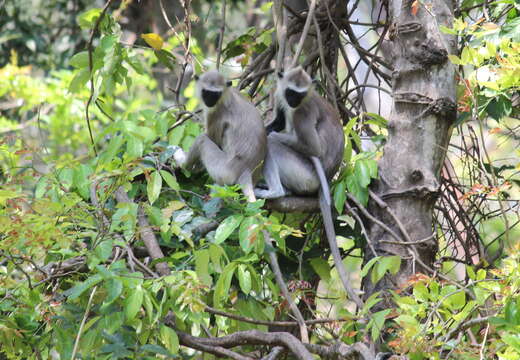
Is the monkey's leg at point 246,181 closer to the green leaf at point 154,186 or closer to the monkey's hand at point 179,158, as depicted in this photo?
the monkey's hand at point 179,158

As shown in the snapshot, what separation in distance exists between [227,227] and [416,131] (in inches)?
47.7

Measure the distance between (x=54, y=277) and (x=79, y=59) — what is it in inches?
59.7

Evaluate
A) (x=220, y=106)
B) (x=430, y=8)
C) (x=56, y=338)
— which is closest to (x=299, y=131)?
(x=220, y=106)

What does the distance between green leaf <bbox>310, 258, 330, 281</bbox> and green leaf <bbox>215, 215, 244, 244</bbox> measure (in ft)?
3.27

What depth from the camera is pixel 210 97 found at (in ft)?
14.2

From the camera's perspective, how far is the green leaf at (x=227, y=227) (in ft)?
10.3

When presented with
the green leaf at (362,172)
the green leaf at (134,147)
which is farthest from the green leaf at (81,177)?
the green leaf at (362,172)

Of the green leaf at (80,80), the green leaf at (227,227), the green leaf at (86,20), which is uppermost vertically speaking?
the green leaf at (86,20)

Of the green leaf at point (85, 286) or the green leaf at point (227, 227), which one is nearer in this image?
the green leaf at point (85, 286)

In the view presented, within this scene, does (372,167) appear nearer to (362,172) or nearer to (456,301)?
(362,172)

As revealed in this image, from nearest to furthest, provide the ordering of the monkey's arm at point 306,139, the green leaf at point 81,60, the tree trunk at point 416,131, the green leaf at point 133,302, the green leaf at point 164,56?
the green leaf at point 133,302 → the tree trunk at point 416,131 → the green leaf at point 81,60 → the monkey's arm at point 306,139 → the green leaf at point 164,56

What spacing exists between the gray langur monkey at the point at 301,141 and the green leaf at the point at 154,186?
3.22 feet

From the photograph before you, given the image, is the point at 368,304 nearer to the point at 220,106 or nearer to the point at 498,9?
the point at 220,106

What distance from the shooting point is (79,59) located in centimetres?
434
